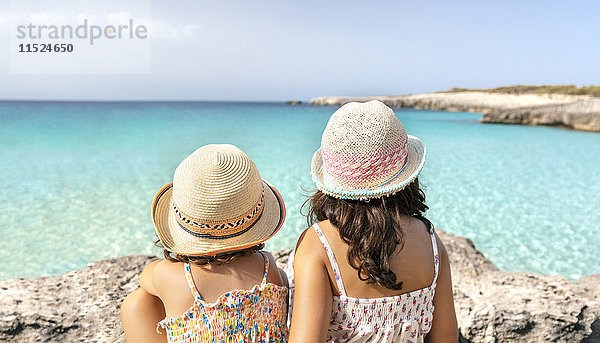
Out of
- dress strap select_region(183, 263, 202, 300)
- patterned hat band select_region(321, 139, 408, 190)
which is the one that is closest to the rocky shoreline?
patterned hat band select_region(321, 139, 408, 190)

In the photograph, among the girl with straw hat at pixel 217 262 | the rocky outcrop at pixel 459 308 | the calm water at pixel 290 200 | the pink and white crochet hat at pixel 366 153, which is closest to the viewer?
the pink and white crochet hat at pixel 366 153

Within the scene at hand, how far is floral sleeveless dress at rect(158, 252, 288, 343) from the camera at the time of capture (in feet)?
4.11

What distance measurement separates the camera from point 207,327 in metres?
1.26

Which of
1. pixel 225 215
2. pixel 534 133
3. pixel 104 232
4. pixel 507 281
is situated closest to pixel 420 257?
pixel 225 215

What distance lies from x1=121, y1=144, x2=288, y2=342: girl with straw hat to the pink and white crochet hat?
292mm

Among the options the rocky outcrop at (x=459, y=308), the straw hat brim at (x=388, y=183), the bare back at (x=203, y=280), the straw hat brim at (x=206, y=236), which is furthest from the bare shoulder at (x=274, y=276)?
the rocky outcrop at (x=459, y=308)

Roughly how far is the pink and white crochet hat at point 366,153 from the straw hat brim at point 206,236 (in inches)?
11.0

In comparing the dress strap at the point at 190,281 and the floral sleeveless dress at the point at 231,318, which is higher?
the dress strap at the point at 190,281

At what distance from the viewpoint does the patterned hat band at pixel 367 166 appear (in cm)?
116

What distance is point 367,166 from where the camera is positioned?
45.7 inches

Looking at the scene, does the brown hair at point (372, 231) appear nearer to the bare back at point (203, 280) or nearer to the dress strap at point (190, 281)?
the bare back at point (203, 280)

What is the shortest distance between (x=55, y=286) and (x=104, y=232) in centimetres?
268

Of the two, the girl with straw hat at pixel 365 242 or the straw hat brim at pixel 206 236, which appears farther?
the straw hat brim at pixel 206 236

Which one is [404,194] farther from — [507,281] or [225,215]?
[507,281]
